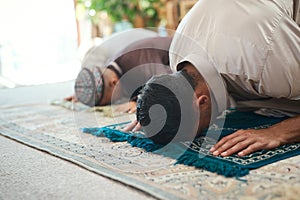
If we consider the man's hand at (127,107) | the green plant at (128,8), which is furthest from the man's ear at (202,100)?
the green plant at (128,8)

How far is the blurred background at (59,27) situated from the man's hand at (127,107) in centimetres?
190

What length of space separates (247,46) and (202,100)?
0.68 ft

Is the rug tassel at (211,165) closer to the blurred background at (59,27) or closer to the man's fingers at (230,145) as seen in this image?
the man's fingers at (230,145)

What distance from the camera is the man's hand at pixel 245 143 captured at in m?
1.12

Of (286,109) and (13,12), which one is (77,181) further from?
(13,12)

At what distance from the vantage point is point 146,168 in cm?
108

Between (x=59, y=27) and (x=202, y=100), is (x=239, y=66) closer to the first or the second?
(x=202, y=100)

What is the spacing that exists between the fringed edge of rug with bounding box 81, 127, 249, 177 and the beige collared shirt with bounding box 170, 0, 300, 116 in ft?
0.79

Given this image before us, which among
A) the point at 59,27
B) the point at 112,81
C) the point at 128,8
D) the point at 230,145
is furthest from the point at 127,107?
the point at 59,27

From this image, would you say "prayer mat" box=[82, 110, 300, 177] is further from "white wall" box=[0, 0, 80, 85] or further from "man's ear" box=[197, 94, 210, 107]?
"white wall" box=[0, 0, 80, 85]

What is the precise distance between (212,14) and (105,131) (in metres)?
0.54

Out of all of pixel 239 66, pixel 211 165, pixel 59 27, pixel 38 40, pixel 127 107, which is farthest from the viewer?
pixel 59 27

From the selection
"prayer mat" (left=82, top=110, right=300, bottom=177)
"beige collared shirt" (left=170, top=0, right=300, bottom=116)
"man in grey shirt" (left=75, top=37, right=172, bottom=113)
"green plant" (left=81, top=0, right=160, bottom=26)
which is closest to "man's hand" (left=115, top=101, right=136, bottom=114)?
"man in grey shirt" (left=75, top=37, right=172, bottom=113)

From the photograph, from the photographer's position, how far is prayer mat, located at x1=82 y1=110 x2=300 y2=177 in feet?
3.38
